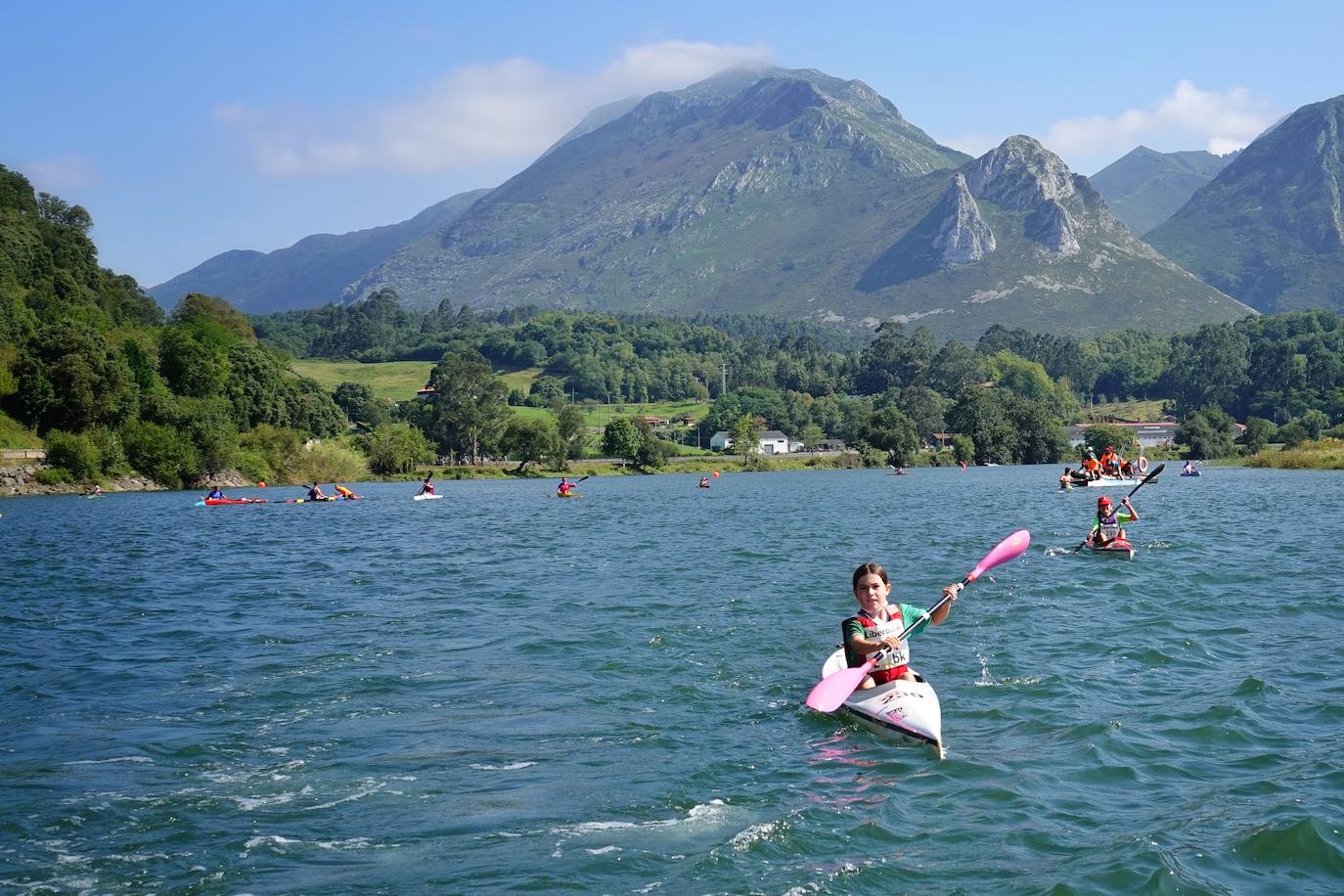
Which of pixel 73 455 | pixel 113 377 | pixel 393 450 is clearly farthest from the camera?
pixel 393 450

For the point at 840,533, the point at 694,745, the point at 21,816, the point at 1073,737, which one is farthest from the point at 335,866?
the point at 840,533

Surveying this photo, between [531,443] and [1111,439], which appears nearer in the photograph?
[531,443]

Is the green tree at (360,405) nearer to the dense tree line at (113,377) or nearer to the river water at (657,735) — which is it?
the dense tree line at (113,377)

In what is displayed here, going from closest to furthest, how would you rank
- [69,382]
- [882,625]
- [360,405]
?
[882,625]
[69,382]
[360,405]

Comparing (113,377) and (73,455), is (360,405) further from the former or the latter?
(73,455)

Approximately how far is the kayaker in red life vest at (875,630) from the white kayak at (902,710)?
28cm

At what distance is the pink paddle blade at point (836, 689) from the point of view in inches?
615

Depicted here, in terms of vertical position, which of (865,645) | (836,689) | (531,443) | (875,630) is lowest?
(836,689)

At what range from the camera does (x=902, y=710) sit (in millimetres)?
15211

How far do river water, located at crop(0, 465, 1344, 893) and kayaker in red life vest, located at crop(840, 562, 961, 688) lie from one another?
1002 mm

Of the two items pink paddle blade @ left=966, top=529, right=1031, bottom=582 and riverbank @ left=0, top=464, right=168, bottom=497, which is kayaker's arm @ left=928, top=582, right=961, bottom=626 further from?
riverbank @ left=0, top=464, right=168, bottom=497

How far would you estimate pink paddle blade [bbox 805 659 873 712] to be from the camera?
15633mm

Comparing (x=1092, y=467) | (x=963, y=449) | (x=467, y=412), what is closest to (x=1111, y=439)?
(x=963, y=449)

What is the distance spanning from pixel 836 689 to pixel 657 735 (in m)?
2.56
